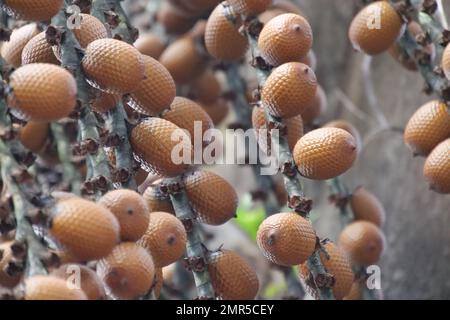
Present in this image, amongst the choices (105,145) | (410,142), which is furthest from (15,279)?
(410,142)

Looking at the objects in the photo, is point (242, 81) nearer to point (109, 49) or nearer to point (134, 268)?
point (109, 49)

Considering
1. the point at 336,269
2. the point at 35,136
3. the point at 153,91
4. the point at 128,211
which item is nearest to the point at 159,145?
the point at 153,91

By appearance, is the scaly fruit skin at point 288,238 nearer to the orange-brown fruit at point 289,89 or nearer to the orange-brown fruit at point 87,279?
the orange-brown fruit at point 289,89

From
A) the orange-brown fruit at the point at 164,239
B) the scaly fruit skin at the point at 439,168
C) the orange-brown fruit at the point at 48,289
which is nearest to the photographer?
the orange-brown fruit at the point at 48,289

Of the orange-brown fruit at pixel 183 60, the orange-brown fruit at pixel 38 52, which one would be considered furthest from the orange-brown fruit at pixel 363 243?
the orange-brown fruit at pixel 38 52

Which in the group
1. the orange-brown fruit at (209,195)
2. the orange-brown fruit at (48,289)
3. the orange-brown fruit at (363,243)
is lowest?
the orange-brown fruit at (363,243)
